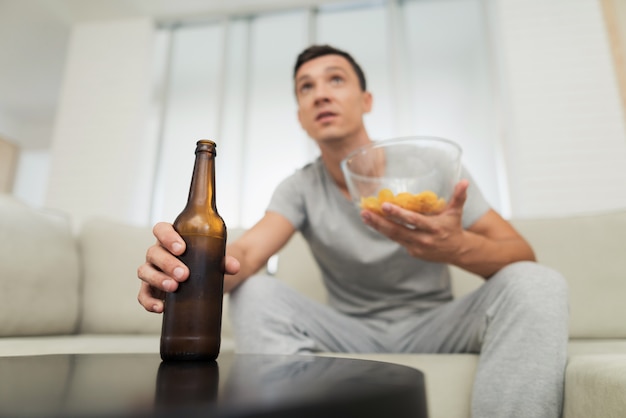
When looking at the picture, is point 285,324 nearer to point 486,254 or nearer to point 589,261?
point 486,254

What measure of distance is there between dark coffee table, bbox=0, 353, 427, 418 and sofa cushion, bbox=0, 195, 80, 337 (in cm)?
78

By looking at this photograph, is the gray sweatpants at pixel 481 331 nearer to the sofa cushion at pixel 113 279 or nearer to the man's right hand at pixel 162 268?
the man's right hand at pixel 162 268

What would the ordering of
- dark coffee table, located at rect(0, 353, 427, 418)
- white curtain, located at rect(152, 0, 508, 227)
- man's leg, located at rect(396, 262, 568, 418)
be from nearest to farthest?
dark coffee table, located at rect(0, 353, 427, 418) → man's leg, located at rect(396, 262, 568, 418) → white curtain, located at rect(152, 0, 508, 227)

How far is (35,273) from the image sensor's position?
1.14 meters

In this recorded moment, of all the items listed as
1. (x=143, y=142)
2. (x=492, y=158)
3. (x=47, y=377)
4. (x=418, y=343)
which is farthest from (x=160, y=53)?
(x=47, y=377)

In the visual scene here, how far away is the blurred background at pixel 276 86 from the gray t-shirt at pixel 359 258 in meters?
1.83

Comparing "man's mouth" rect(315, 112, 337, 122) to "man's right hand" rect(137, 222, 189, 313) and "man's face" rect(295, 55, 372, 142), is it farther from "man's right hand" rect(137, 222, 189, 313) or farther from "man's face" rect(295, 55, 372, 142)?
"man's right hand" rect(137, 222, 189, 313)

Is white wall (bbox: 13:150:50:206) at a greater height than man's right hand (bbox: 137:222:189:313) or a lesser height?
greater

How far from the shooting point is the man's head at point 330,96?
3.69 feet

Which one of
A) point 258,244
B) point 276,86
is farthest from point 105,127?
point 258,244

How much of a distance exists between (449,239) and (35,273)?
1025 millimetres

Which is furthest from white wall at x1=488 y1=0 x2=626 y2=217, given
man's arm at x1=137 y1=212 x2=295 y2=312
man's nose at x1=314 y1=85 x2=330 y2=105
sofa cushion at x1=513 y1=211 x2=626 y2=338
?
man's arm at x1=137 y1=212 x2=295 y2=312

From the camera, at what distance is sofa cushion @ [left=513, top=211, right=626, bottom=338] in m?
1.15

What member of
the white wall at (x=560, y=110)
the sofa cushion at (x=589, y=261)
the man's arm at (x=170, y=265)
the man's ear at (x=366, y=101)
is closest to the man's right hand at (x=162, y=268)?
the man's arm at (x=170, y=265)
